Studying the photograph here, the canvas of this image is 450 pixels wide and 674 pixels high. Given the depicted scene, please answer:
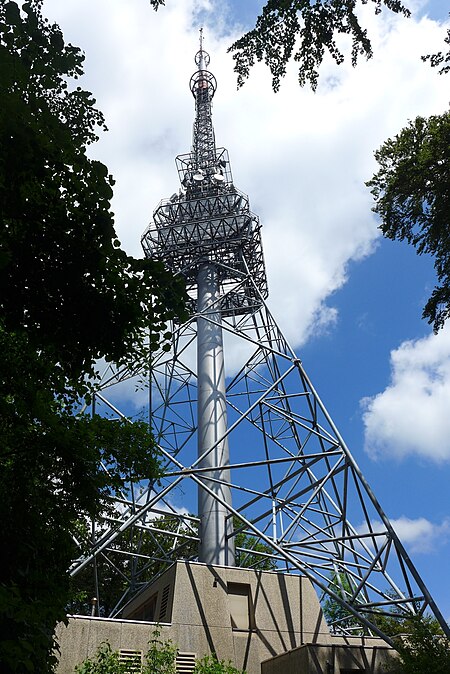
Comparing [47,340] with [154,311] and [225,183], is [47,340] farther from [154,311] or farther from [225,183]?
[225,183]

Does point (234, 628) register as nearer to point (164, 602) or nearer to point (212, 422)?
point (164, 602)

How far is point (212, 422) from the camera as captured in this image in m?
21.7

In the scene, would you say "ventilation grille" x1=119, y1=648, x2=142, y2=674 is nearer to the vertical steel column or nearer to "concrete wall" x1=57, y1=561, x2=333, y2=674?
"concrete wall" x1=57, y1=561, x2=333, y2=674

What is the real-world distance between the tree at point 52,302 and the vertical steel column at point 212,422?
1043 cm

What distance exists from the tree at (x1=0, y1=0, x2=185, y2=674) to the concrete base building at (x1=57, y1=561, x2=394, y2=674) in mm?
7931

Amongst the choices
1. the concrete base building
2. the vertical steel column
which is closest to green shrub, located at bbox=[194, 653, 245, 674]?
the concrete base building

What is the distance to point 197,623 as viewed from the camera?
16.2 m

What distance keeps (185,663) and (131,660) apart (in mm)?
1844

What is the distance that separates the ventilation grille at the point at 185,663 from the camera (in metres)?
15.0

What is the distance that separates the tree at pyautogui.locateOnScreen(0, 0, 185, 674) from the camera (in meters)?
7.45

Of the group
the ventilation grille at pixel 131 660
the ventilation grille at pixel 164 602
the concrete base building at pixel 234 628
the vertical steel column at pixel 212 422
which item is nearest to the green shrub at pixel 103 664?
the ventilation grille at pixel 131 660

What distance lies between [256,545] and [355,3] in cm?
3038

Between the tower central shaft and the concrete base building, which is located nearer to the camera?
the concrete base building

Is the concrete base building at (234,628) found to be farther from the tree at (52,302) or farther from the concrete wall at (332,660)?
the tree at (52,302)
